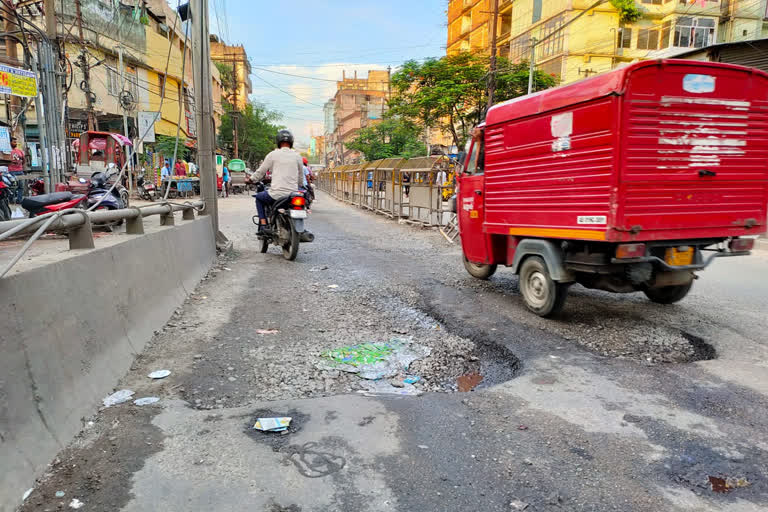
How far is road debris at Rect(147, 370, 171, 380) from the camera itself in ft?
11.0

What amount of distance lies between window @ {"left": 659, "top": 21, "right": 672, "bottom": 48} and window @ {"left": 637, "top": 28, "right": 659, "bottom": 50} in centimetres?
43

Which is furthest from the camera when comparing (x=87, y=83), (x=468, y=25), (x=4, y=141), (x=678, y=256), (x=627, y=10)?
(x=468, y=25)

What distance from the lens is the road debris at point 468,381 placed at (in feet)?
11.3

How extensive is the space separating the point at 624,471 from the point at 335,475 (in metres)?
1.32

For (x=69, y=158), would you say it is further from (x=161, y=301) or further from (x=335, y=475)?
(x=335, y=475)

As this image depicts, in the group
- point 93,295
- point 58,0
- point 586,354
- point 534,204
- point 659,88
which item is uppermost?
point 58,0

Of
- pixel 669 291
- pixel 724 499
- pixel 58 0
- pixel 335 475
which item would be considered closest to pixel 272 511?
pixel 335 475

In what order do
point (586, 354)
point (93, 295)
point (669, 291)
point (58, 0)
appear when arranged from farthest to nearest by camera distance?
point (58, 0), point (669, 291), point (586, 354), point (93, 295)

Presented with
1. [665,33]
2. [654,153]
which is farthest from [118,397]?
[665,33]

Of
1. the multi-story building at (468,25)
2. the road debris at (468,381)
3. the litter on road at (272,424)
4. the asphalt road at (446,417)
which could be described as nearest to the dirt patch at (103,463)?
the asphalt road at (446,417)

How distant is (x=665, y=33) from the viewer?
33.2 meters

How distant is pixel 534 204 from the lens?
4.95 m

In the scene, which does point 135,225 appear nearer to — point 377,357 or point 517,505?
point 377,357

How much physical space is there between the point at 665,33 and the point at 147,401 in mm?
39412
